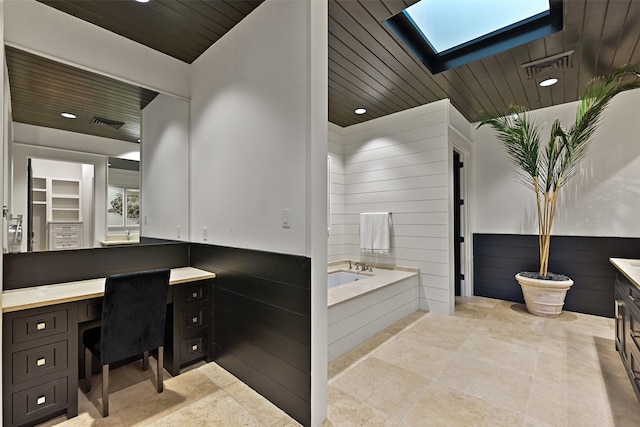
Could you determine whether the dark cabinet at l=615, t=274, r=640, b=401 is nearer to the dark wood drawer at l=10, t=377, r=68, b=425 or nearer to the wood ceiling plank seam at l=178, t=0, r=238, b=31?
the wood ceiling plank seam at l=178, t=0, r=238, b=31

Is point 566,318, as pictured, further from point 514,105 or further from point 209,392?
point 209,392

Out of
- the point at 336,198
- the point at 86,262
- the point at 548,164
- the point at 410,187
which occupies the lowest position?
the point at 86,262

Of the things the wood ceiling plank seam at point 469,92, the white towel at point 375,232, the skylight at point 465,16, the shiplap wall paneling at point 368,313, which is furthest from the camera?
the white towel at point 375,232

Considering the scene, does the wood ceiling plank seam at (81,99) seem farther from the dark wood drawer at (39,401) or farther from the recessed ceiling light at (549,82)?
the recessed ceiling light at (549,82)

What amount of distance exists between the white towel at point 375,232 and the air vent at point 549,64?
2.16 meters

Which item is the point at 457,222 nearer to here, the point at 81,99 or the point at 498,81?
the point at 498,81

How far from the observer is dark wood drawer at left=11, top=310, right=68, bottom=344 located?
1.65 metres

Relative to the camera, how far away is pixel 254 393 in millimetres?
2066

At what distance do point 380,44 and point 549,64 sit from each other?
1.70 m

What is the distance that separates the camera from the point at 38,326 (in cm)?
171

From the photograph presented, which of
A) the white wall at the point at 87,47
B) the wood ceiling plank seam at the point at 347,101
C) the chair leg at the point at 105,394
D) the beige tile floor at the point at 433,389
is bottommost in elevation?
the beige tile floor at the point at 433,389

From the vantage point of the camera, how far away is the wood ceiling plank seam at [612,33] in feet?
6.87

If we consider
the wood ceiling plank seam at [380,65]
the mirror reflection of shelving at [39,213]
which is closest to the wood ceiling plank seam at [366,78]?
the wood ceiling plank seam at [380,65]

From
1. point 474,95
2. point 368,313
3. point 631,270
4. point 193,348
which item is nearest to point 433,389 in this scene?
point 368,313
